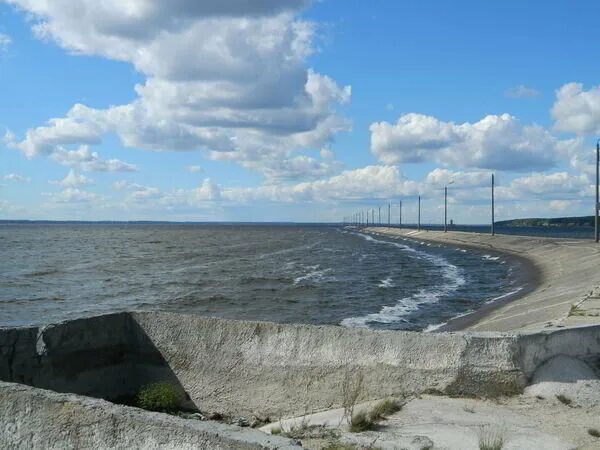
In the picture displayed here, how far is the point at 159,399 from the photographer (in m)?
9.59

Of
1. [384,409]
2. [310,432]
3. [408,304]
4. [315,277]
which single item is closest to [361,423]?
[310,432]

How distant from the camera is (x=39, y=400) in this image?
6.34m

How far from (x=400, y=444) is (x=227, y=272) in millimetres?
41953

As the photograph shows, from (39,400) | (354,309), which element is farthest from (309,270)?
(39,400)

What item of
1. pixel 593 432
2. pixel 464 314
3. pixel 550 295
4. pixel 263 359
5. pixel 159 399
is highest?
pixel 263 359

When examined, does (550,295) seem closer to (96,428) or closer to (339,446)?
(339,446)

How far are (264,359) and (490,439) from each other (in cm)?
379

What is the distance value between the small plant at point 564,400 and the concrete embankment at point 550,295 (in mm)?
3493

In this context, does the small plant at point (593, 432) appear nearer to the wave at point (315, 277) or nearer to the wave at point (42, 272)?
the wave at point (315, 277)

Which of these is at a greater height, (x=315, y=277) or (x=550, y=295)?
(x=550, y=295)

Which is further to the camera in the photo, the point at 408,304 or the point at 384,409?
the point at 408,304

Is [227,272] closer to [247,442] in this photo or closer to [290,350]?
[290,350]

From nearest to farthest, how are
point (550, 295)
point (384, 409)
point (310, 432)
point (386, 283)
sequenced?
point (310, 432)
point (384, 409)
point (550, 295)
point (386, 283)

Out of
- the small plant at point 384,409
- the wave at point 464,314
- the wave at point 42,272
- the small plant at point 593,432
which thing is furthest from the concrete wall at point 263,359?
the wave at point 42,272
